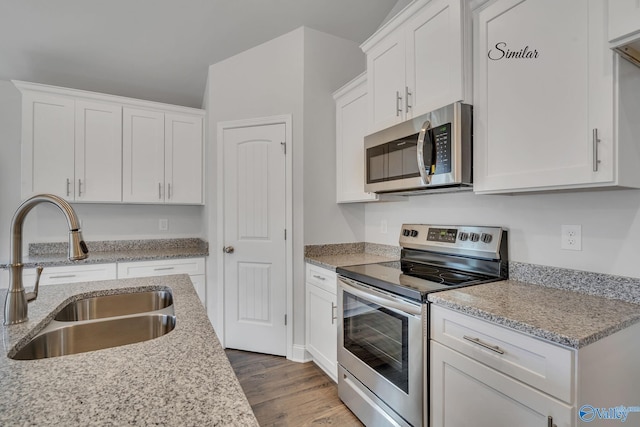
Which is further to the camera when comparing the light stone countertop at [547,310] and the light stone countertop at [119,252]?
the light stone countertop at [119,252]

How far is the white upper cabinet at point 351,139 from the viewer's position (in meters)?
2.41

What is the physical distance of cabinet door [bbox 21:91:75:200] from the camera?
2625 mm

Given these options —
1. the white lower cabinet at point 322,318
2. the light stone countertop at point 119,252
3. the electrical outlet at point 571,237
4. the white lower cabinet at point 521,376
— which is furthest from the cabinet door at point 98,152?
the electrical outlet at point 571,237

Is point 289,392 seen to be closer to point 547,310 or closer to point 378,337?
point 378,337

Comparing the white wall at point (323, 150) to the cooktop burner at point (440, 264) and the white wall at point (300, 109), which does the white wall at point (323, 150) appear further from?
the cooktop burner at point (440, 264)

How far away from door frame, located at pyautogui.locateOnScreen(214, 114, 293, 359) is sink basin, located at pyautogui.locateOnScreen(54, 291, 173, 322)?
1.26m

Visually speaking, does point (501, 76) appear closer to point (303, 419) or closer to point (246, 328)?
point (303, 419)

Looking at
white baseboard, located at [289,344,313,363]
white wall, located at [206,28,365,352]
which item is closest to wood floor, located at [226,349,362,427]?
white baseboard, located at [289,344,313,363]

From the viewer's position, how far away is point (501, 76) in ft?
4.65

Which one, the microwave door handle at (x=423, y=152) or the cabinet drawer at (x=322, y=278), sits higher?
the microwave door handle at (x=423, y=152)

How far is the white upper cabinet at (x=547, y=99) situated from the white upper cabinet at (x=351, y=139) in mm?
954

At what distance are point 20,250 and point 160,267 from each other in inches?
79.0

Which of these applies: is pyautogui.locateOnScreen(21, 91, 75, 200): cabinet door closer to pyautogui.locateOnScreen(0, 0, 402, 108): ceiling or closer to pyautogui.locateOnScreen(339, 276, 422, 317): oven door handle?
pyautogui.locateOnScreen(0, 0, 402, 108): ceiling

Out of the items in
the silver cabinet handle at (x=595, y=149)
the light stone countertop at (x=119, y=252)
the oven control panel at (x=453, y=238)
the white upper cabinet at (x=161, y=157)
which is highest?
the white upper cabinet at (x=161, y=157)
